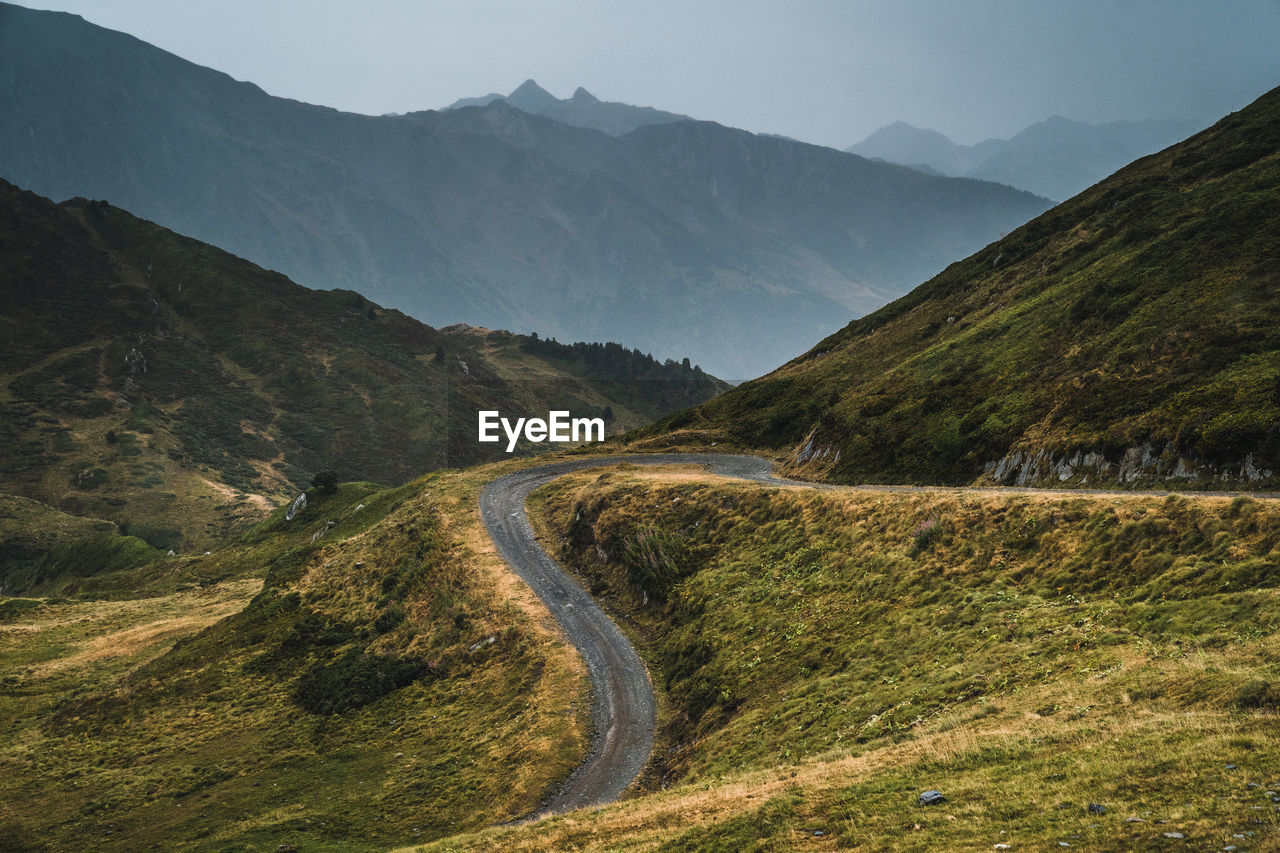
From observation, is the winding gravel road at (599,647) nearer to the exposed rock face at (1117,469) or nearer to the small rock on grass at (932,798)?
the exposed rock face at (1117,469)

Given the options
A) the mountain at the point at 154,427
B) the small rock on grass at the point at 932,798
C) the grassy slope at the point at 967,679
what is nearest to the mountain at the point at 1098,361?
the grassy slope at the point at 967,679

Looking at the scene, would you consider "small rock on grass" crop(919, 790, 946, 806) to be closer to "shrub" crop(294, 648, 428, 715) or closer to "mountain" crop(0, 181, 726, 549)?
"shrub" crop(294, 648, 428, 715)

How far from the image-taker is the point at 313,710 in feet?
126

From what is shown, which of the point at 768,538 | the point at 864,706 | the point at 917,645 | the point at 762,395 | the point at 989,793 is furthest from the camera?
the point at 762,395

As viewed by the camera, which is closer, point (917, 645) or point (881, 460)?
point (917, 645)

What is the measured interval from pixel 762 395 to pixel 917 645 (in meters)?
68.9

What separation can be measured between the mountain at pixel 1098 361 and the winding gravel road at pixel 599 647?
13.1 ft

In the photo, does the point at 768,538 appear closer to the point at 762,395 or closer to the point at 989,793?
the point at 989,793

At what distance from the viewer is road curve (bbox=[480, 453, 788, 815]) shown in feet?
85.1

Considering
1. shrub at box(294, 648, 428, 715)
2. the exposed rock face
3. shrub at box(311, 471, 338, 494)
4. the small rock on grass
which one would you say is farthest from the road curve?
shrub at box(311, 471, 338, 494)

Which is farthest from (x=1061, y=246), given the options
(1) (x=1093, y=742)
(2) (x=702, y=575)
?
(1) (x=1093, y=742)

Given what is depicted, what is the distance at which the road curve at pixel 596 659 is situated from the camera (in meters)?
25.9

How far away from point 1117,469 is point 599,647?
→ 1094 inches

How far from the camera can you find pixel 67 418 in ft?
520
